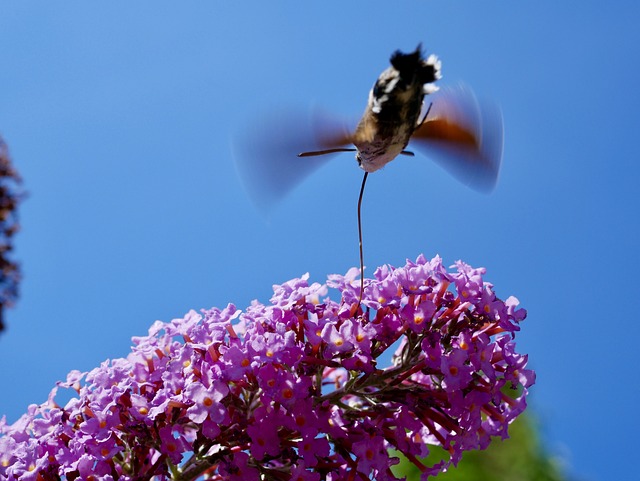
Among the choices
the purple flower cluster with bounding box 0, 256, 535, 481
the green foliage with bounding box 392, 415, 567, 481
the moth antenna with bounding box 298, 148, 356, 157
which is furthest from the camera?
the green foliage with bounding box 392, 415, 567, 481

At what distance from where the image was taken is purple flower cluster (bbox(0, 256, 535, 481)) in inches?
53.5

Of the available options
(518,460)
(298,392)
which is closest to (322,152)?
(298,392)

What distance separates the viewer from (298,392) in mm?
1345

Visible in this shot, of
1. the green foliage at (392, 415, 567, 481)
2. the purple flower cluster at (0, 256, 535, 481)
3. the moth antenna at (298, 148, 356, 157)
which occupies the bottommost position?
the purple flower cluster at (0, 256, 535, 481)

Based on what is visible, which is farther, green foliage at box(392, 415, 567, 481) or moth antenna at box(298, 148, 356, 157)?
green foliage at box(392, 415, 567, 481)

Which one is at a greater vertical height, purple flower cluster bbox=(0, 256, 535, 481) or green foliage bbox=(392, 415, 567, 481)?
green foliage bbox=(392, 415, 567, 481)

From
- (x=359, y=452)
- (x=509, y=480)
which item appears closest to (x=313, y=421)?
(x=359, y=452)

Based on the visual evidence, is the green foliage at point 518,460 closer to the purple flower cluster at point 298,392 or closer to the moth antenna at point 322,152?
the purple flower cluster at point 298,392

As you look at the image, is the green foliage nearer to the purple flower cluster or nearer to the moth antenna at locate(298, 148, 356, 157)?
the purple flower cluster

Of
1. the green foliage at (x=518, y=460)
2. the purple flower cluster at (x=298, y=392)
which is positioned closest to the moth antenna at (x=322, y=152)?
the purple flower cluster at (x=298, y=392)

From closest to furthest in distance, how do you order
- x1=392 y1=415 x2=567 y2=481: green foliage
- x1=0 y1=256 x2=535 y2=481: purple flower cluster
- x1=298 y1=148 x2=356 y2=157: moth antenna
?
x1=298 y1=148 x2=356 y2=157: moth antenna < x1=0 y1=256 x2=535 y2=481: purple flower cluster < x1=392 y1=415 x2=567 y2=481: green foliage

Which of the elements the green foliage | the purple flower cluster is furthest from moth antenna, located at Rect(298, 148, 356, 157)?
the green foliage

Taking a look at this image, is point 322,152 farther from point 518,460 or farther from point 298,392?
point 518,460

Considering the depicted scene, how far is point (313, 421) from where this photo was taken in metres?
1.36
